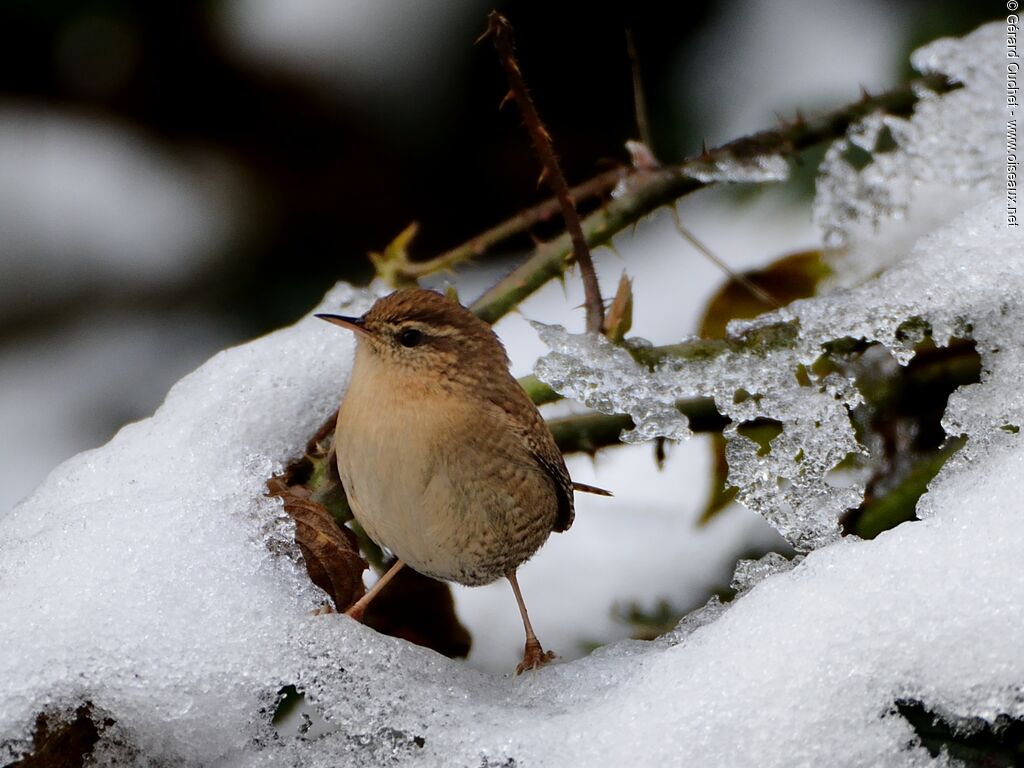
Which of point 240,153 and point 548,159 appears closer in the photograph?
point 548,159

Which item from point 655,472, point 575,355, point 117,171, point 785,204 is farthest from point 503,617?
point 117,171

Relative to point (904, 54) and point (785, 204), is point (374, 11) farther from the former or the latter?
point (904, 54)

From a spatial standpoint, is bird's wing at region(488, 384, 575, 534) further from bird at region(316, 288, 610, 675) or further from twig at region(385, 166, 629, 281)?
twig at region(385, 166, 629, 281)

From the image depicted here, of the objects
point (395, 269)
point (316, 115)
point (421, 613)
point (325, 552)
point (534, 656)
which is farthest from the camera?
point (316, 115)

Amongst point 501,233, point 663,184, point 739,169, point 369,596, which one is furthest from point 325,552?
point 739,169

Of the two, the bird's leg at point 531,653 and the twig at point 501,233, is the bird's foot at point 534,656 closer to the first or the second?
the bird's leg at point 531,653

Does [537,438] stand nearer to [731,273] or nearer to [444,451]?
[444,451]

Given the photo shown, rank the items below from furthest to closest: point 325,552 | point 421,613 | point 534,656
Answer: point 421,613, point 534,656, point 325,552
